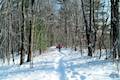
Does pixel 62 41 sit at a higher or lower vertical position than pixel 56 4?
lower

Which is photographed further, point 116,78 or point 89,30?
point 89,30

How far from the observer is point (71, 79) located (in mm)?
11359

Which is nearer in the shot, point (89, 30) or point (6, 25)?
point (6, 25)

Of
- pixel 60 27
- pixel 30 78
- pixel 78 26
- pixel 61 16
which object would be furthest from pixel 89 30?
pixel 60 27

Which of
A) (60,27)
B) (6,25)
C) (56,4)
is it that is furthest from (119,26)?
(60,27)

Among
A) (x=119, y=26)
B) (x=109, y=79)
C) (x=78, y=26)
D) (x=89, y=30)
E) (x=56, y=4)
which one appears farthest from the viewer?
(x=56, y=4)

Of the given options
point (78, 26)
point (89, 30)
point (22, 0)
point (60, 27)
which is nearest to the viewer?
point (22, 0)

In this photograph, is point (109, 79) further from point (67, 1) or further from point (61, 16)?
point (61, 16)

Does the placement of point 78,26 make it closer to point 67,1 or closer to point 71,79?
point 67,1

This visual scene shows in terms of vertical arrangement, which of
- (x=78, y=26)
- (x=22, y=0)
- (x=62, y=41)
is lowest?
(x=62, y=41)

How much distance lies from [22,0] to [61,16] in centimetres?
5033

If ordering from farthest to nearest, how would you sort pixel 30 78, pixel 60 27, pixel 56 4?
pixel 60 27
pixel 56 4
pixel 30 78

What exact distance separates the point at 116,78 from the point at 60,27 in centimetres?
6722

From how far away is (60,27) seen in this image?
78.0 m
